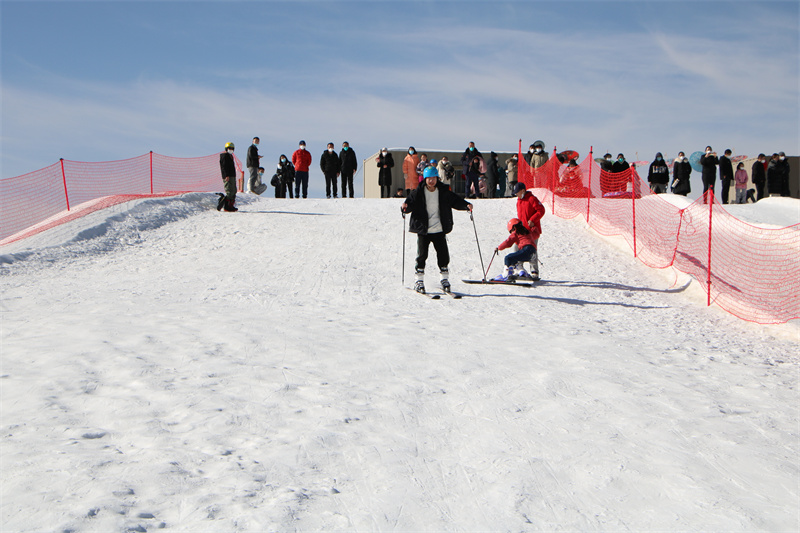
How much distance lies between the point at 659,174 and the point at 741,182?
388 cm

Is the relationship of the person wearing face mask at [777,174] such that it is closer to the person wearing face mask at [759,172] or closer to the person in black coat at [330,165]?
the person wearing face mask at [759,172]

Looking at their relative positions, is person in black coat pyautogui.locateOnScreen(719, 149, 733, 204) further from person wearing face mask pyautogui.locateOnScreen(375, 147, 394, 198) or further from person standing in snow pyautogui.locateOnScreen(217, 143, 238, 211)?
person standing in snow pyautogui.locateOnScreen(217, 143, 238, 211)

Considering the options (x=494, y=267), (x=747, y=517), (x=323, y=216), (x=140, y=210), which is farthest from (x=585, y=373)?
(x=140, y=210)

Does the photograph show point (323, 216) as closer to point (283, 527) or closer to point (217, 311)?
point (217, 311)

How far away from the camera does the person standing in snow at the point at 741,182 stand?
2181 cm

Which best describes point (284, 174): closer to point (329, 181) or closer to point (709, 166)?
point (329, 181)

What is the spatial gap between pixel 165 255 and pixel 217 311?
4.59 metres

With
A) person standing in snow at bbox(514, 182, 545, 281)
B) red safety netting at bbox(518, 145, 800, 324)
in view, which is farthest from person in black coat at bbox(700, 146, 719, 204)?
person standing in snow at bbox(514, 182, 545, 281)

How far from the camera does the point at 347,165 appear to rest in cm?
2039

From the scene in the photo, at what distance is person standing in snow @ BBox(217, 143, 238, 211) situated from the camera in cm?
1540

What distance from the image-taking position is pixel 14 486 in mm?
3764

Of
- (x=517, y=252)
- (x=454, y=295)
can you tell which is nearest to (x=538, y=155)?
(x=517, y=252)

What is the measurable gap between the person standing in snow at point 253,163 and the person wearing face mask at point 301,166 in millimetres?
1281

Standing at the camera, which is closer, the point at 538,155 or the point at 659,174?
the point at 538,155
